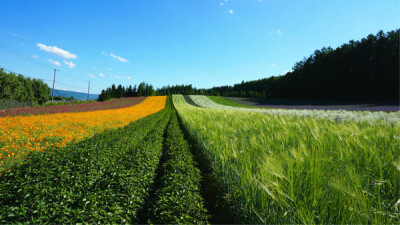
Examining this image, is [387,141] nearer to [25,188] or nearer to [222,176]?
[222,176]

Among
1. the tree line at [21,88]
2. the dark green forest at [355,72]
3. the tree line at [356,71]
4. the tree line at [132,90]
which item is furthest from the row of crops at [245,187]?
the tree line at [132,90]

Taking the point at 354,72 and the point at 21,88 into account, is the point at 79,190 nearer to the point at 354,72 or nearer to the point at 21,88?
the point at 354,72

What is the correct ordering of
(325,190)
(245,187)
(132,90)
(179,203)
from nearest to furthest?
(325,190)
(245,187)
(179,203)
(132,90)

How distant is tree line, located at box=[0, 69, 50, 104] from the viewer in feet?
129

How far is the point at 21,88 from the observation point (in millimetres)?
45656

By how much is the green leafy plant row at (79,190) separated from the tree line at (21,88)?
5657 centimetres

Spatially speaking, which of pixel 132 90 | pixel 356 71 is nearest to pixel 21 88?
pixel 132 90

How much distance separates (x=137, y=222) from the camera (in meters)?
2.83

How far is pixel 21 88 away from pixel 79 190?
2568 inches

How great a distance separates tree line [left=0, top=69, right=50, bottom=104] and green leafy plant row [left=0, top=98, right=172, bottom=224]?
56.6 metres

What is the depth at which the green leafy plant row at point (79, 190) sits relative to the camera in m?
2.23

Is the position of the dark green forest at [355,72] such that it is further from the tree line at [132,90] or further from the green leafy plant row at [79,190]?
the tree line at [132,90]

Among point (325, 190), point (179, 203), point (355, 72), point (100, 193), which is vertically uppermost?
point (355, 72)

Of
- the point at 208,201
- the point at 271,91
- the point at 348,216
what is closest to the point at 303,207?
the point at 348,216
